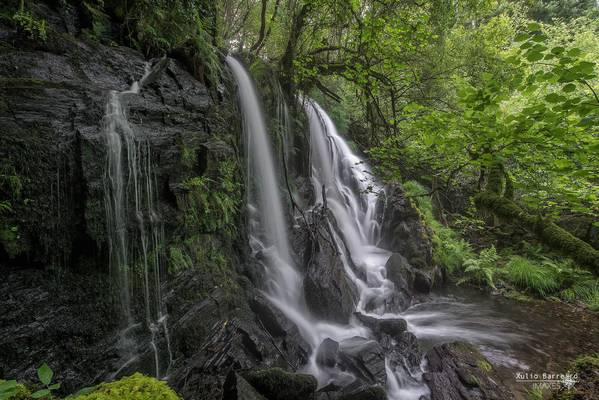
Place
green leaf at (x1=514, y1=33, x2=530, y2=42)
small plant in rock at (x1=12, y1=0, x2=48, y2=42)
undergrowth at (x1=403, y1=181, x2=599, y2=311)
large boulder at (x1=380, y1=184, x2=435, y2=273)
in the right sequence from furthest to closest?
1. large boulder at (x1=380, y1=184, x2=435, y2=273)
2. undergrowth at (x1=403, y1=181, x2=599, y2=311)
3. small plant in rock at (x1=12, y1=0, x2=48, y2=42)
4. green leaf at (x1=514, y1=33, x2=530, y2=42)

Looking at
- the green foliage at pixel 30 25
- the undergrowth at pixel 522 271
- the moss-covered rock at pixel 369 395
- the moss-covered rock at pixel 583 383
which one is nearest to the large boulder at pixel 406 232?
the undergrowth at pixel 522 271

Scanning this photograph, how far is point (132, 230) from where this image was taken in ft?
13.0

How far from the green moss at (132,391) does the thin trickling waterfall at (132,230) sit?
264 centimetres

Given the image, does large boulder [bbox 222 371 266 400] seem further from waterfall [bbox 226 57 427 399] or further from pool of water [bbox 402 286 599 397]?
pool of water [bbox 402 286 599 397]

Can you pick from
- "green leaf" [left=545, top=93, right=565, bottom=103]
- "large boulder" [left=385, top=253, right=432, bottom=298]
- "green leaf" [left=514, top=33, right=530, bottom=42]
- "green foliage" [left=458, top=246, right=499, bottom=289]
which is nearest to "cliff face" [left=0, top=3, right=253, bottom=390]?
"green leaf" [left=514, top=33, right=530, bottom=42]

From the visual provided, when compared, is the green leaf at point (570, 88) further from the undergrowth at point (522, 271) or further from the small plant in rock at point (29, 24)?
the undergrowth at point (522, 271)

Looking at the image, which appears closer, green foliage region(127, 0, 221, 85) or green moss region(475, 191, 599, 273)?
green moss region(475, 191, 599, 273)

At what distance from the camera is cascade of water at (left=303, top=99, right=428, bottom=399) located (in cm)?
755

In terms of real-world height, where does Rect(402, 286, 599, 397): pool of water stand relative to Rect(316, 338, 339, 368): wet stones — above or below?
below

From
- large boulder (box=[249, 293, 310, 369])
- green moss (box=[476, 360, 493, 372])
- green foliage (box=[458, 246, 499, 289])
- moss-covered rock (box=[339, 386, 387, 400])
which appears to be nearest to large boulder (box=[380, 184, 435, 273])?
green foliage (box=[458, 246, 499, 289])

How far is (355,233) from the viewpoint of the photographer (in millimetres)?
9898

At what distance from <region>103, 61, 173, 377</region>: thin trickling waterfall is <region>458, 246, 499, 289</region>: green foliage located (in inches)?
331

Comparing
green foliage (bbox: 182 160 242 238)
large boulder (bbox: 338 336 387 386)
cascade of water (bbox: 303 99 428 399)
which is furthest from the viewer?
cascade of water (bbox: 303 99 428 399)

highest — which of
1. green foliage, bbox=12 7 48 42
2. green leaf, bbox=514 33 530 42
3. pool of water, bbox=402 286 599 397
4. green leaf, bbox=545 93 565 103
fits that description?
green foliage, bbox=12 7 48 42
